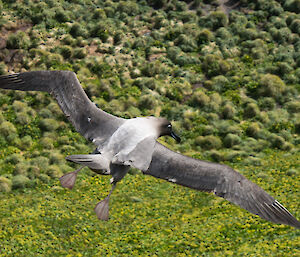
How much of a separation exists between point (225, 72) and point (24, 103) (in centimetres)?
1054

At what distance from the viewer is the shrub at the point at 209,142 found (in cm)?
2184

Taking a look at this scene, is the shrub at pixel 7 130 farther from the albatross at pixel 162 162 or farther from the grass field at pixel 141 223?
the albatross at pixel 162 162

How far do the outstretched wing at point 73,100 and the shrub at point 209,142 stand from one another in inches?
475

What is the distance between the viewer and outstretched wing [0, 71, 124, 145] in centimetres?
1010

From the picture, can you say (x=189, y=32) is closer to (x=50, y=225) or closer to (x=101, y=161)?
(x=50, y=225)

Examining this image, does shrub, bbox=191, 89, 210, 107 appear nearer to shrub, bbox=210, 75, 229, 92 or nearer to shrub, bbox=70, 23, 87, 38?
shrub, bbox=210, 75, 229, 92

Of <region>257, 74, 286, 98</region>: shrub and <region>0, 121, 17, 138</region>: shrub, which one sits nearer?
<region>0, 121, 17, 138</region>: shrub

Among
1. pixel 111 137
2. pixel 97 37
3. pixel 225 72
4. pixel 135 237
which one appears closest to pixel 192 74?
pixel 225 72

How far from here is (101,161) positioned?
878cm

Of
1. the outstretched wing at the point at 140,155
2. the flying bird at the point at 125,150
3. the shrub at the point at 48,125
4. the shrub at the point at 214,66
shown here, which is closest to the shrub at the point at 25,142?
the shrub at the point at 48,125

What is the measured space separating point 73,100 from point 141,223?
26.4 ft

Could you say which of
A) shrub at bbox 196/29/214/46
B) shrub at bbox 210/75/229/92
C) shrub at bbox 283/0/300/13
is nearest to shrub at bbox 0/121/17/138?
shrub at bbox 210/75/229/92

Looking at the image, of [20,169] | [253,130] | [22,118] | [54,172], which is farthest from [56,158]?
[253,130]

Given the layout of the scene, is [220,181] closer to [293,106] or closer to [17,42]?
[293,106]
